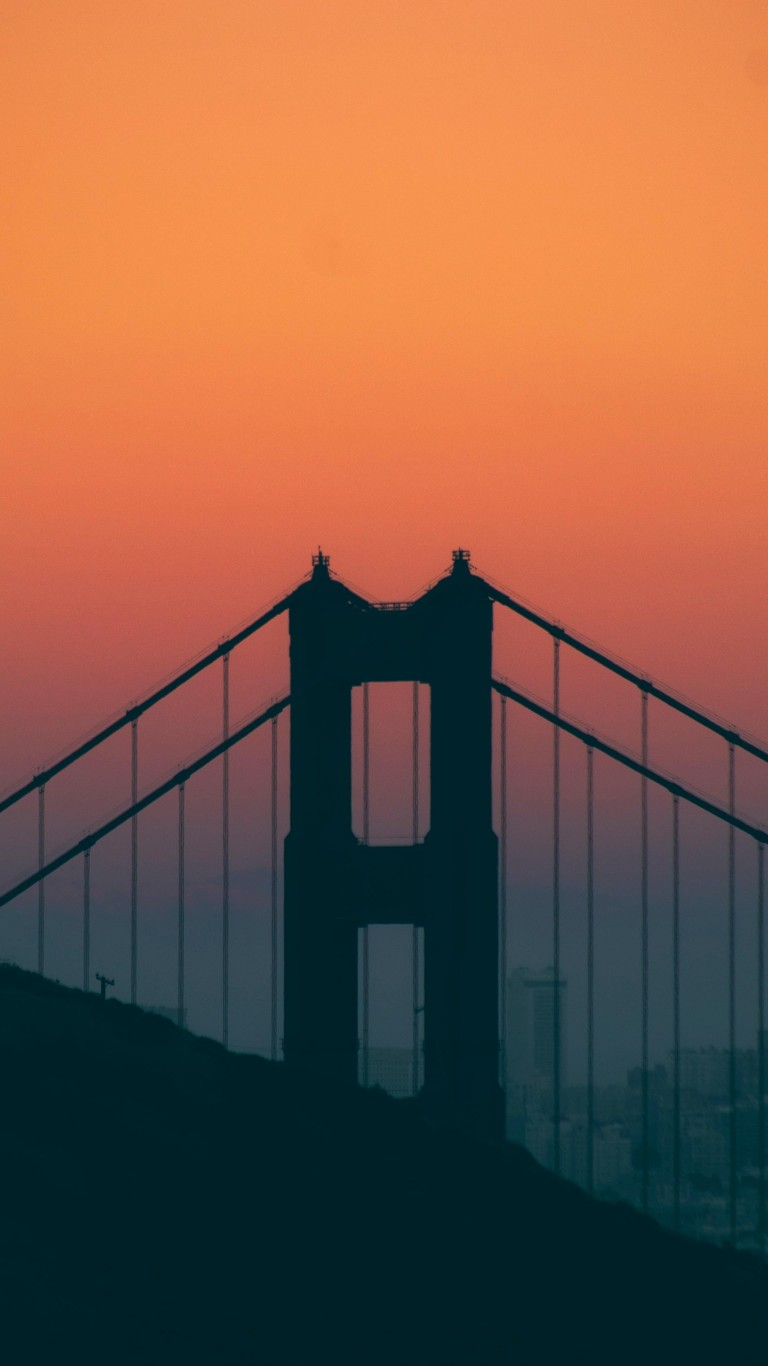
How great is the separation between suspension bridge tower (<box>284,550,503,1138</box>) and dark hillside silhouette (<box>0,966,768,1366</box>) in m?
11.9

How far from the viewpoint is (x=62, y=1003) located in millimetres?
78812

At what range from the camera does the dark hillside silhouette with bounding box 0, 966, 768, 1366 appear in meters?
60.9

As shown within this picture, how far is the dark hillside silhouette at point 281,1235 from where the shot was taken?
60.9 meters

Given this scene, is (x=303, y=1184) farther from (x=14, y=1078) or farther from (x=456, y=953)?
(x=456, y=953)

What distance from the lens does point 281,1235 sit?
2653 inches

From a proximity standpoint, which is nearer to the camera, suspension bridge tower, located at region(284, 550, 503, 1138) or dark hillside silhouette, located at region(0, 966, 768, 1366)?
dark hillside silhouette, located at region(0, 966, 768, 1366)

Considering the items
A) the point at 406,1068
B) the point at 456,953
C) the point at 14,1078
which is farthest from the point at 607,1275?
the point at 406,1068

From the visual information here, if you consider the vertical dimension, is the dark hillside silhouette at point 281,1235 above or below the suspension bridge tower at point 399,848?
below

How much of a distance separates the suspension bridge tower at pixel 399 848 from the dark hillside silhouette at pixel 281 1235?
11.9 metres

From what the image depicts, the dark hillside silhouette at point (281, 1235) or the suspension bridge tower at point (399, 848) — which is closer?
the dark hillside silhouette at point (281, 1235)

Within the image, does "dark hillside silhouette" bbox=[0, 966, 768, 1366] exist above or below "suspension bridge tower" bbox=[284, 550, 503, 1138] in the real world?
below

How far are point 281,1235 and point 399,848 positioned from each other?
30.1 m

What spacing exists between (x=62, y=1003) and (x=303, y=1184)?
1158 cm

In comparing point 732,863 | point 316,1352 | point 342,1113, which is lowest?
point 316,1352
